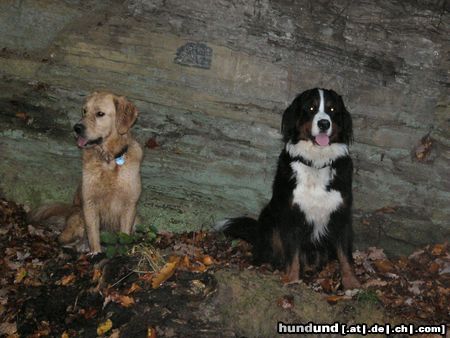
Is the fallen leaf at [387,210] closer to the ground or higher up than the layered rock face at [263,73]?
closer to the ground

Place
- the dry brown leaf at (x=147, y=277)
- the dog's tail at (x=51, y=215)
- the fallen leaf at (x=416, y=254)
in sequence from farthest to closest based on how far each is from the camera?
the fallen leaf at (x=416, y=254)
the dog's tail at (x=51, y=215)
the dry brown leaf at (x=147, y=277)

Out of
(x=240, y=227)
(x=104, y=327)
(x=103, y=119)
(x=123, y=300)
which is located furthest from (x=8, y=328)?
(x=240, y=227)

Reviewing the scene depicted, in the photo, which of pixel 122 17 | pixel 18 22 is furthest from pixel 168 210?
pixel 18 22

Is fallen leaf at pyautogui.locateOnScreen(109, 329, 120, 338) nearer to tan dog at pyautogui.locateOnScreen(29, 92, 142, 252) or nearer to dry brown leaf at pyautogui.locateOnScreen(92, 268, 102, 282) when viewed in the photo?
dry brown leaf at pyautogui.locateOnScreen(92, 268, 102, 282)

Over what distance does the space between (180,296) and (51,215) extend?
2.56 m

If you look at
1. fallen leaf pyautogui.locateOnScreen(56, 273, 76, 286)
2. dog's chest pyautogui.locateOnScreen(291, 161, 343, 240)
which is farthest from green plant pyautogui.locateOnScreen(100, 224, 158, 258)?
dog's chest pyautogui.locateOnScreen(291, 161, 343, 240)

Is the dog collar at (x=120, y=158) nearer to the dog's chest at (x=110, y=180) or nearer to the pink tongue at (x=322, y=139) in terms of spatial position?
the dog's chest at (x=110, y=180)

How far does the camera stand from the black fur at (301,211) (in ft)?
19.0

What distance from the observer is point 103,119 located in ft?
20.5

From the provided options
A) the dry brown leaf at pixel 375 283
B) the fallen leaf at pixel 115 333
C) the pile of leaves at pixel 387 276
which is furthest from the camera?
the dry brown leaf at pixel 375 283

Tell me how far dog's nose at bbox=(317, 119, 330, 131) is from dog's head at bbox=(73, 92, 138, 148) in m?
2.08

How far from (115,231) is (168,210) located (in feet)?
3.13

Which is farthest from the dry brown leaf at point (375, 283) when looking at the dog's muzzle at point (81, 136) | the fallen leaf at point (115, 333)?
the dog's muzzle at point (81, 136)

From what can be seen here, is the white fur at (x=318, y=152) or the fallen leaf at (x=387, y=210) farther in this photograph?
the fallen leaf at (x=387, y=210)
